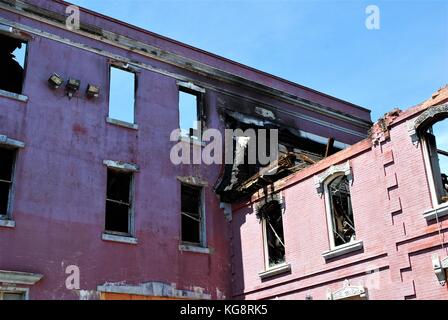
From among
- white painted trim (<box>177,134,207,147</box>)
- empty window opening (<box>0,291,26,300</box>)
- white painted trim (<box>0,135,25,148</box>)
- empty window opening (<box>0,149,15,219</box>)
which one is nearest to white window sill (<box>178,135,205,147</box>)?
white painted trim (<box>177,134,207,147</box>)

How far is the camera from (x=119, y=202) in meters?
16.0

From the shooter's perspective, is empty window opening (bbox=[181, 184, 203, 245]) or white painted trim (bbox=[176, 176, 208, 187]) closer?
empty window opening (bbox=[181, 184, 203, 245])

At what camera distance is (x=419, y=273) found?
1176 centimetres

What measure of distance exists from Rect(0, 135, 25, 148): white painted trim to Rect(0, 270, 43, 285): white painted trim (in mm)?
3420

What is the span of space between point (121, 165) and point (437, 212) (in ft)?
29.5

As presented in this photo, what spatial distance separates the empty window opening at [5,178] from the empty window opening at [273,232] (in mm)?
7310

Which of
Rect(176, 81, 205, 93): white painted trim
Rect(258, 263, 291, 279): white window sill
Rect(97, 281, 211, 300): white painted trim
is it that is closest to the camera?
Rect(97, 281, 211, 300): white painted trim

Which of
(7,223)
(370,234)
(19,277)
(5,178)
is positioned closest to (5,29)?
(5,178)

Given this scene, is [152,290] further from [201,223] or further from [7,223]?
[7,223]

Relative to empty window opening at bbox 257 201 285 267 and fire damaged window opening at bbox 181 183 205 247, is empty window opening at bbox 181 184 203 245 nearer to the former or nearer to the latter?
fire damaged window opening at bbox 181 183 205 247

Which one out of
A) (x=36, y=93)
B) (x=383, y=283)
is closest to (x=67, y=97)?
(x=36, y=93)

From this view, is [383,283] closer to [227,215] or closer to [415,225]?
[415,225]

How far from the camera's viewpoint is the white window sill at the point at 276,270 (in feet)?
50.7

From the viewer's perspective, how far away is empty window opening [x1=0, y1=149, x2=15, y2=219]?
14.1 meters
